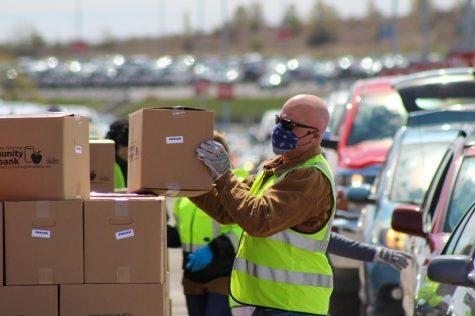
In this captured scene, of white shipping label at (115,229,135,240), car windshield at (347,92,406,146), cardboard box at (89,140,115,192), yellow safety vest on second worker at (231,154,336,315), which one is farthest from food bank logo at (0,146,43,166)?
car windshield at (347,92,406,146)

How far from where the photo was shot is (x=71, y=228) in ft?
20.7

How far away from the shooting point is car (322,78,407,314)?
44.8 feet

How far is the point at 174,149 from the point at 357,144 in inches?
379

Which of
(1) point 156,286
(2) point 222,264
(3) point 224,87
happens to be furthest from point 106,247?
(3) point 224,87

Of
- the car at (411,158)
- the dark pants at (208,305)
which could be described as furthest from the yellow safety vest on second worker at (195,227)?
the car at (411,158)

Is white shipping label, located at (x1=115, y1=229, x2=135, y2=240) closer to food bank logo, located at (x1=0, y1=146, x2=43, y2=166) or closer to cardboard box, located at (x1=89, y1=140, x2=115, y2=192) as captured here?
food bank logo, located at (x1=0, y1=146, x2=43, y2=166)

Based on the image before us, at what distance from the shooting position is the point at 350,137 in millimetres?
16125

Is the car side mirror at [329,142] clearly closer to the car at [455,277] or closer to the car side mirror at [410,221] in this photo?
the car side mirror at [410,221]

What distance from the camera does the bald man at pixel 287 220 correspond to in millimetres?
6242

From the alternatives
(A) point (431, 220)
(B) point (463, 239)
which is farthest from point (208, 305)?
(B) point (463, 239)

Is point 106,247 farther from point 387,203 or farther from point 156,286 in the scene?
point 387,203

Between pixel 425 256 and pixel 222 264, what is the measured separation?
4.05ft

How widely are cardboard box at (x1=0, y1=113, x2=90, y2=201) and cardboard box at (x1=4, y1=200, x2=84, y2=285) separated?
0.07m

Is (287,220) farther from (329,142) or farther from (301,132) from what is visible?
(329,142)
